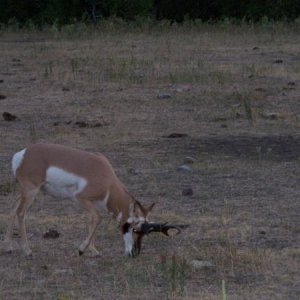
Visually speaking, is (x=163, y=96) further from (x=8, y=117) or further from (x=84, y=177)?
(x=84, y=177)

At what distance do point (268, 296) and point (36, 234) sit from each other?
2.54m

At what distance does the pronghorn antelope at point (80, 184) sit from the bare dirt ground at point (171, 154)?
Result: 0.21 metres

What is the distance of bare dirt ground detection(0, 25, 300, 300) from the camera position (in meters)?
7.39

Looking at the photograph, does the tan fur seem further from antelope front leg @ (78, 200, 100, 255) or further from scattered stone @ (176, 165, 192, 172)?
scattered stone @ (176, 165, 192, 172)

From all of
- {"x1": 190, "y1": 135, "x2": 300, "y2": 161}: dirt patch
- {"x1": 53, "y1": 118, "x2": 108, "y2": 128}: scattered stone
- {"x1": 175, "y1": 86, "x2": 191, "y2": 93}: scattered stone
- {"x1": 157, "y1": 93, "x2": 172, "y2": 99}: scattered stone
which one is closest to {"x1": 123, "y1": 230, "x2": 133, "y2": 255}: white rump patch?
{"x1": 190, "y1": 135, "x2": 300, "y2": 161}: dirt patch

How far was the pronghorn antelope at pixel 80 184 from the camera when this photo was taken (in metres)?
7.84

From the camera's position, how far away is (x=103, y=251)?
8.20 meters

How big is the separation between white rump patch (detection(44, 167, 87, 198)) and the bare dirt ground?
52cm

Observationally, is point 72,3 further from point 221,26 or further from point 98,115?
point 98,115

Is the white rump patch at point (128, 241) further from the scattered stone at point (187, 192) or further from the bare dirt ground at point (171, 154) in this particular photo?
the scattered stone at point (187, 192)

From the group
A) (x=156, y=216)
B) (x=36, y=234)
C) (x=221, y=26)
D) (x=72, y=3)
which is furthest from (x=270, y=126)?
(x=72, y=3)

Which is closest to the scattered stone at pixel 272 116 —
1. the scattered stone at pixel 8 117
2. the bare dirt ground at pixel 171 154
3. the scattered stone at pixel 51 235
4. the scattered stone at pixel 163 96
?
the bare dirt ground at pixel 171 154

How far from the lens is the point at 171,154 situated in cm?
1231

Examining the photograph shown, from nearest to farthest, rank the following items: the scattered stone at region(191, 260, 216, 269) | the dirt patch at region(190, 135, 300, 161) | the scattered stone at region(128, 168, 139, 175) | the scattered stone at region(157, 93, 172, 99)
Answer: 1. the scattered stone at region(191, 260, 216, 269)
2. the scattered stone at region(128, 168, 139, 175)
3. the dirt patch at region(190, 135, 300, 161)
4. the scattered stone at region(157, 93, 172, 99)
